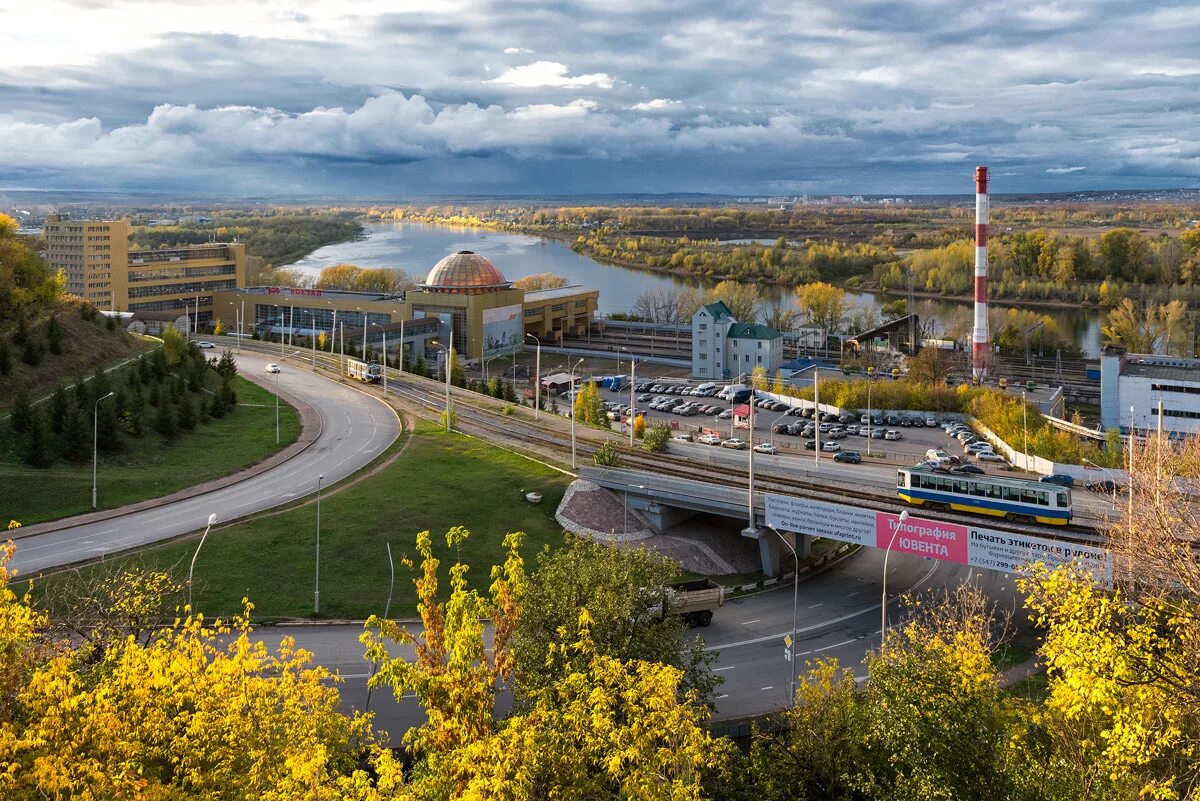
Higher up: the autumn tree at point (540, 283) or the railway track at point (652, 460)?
the autumn tree at point (540, 283)

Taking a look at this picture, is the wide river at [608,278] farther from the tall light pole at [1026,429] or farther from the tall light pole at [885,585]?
the tall light pole at [885,585]

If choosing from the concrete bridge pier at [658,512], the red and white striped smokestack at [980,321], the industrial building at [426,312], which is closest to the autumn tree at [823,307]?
the red and white striped smokestack at [980,321]

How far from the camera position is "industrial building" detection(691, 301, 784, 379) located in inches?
2717

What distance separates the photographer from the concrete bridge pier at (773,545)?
1205 inches

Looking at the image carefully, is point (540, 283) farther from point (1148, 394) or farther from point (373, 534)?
point (373, 534)

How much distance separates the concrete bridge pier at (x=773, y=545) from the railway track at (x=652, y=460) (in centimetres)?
157

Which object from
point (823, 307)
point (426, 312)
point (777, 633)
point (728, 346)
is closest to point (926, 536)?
point (777, 633)

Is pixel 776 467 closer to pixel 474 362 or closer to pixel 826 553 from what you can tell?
pixel 826 553

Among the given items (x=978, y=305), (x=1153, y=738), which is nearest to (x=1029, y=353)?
(x=978, y=305)

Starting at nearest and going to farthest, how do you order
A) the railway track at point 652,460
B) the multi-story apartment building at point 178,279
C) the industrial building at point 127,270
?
the railway track at point 652,460 < the industrial building at point 127,270 < the multi-story apartment building at point 178,279

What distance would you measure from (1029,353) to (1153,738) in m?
71.6

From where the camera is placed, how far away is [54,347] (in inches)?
1592

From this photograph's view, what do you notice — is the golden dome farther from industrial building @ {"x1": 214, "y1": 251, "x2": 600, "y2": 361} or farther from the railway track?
the railway track

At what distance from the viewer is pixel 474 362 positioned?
2938 inches
